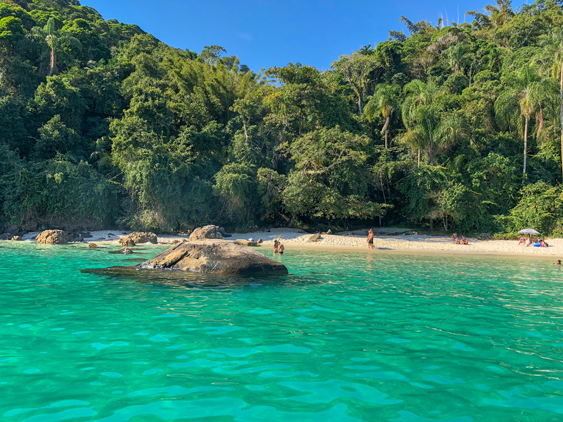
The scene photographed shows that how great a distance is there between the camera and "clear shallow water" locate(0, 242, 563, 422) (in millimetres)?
3186

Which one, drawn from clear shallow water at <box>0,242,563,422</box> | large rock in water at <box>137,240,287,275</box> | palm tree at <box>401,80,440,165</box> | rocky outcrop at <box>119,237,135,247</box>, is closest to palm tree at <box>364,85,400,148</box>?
palm tree at <box>401,80,440,165</box>

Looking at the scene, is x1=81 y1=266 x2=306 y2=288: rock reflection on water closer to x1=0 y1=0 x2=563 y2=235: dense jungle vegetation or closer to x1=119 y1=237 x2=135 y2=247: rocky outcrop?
x1=119 y1=237 x2=135 y2=247: rocky outcrop

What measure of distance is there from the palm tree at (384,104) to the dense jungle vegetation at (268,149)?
0.15 metres

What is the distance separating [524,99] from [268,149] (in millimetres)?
22364

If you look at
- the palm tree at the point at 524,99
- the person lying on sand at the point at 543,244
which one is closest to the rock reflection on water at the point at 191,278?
the person lying on sand at the point at 543,244

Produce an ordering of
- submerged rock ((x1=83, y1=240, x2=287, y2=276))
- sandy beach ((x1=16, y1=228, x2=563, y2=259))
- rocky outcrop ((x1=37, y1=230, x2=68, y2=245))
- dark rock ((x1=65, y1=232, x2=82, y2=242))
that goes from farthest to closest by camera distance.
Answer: dark rock ((x1=65, y1=232, x2=82, y2=242)) < rocky outcrop ((x1=37, y1=230, x2=68, y2=245)) < sandy beach ((x1=16, y1=228, x2=563, y2=259)) < submerged rock ((x1=83, y1=240, x2=287, y2=276))

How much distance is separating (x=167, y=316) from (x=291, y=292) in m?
3.25

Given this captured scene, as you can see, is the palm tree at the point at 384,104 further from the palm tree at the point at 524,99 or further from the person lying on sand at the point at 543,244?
the person lying on sand at the point at 543,244

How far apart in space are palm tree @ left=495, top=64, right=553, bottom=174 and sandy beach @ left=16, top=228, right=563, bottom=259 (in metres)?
10.8

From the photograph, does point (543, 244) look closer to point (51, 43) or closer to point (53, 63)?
point (53, 63)

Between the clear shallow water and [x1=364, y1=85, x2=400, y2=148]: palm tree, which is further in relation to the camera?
[x1=364, y1=85, x2=400, y2=148]: palm tree

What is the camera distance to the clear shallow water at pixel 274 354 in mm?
3186

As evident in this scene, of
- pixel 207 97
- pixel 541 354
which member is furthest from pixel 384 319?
pixel 207 97

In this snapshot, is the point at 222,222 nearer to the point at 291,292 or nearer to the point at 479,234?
the point at 479,234
